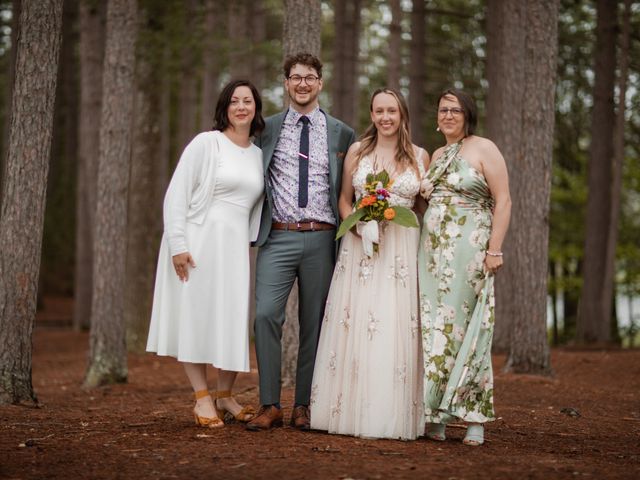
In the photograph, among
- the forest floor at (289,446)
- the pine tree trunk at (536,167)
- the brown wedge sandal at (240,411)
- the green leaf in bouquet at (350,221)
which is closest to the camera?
the forest floor at (289,446)

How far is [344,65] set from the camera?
19.7 m

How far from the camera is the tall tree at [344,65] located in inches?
744

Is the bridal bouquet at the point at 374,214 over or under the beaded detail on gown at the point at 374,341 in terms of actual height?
over

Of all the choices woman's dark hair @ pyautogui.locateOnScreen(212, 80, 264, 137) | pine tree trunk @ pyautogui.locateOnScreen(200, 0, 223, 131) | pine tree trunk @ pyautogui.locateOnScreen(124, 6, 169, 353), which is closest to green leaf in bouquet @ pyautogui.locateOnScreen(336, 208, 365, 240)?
woman's dark hair @ pyautogui.locateOnScreen(212, 80, 264, 137)

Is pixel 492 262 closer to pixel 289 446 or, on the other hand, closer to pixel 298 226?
pixel 298 226

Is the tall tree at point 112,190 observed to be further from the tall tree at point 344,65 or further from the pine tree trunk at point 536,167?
the tall tree at point 344,65

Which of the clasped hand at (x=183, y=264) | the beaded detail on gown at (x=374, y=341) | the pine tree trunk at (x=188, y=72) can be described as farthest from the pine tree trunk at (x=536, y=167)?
the pine tree trunk at (x=188, y=72)

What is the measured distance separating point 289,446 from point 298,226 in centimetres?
162

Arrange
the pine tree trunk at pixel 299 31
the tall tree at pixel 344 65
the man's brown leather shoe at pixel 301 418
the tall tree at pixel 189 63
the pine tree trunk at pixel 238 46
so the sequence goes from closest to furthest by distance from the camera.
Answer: the man's brown leather shoe at pixel 301 418 → the pine tree trunk at pixel 299 31 → the tall tree at pixel 189 63 → the pine tree trunk at pixel 238 46 → the tall tree at pixel 344 65

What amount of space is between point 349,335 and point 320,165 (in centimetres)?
129

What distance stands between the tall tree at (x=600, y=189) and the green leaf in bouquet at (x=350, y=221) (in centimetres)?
1239

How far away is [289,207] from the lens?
6.19 meters

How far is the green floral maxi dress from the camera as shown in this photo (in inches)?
231

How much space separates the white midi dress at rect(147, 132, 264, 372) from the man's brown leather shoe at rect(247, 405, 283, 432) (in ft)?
1.20
